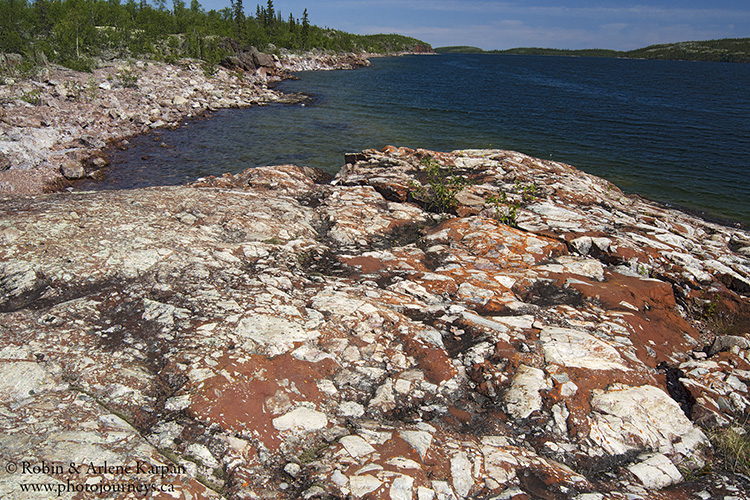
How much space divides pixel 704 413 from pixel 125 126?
30.4m

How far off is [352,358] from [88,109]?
28609 mm

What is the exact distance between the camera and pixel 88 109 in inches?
964

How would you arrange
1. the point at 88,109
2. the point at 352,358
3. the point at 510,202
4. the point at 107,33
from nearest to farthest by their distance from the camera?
the point at 352,358
the point at 510,202
the point at 88,109
the point at 107,33

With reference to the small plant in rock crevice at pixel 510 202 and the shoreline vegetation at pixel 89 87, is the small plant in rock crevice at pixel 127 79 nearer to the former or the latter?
the shoreline vegetation at pixel 89 87

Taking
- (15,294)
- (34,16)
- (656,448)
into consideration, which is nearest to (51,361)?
(15,294)

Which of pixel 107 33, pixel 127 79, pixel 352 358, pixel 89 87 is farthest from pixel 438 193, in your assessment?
pixel 107 33

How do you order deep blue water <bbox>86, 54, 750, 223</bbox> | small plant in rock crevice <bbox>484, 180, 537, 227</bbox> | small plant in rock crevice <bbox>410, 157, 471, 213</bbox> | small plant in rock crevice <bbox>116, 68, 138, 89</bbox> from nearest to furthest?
small plant in rock crevice <bbox>484, 180, 537, 227</bbox> → small plant in rock crevice <bbox>410, 157, 471, 213</bbox> → deep blue water <bbox>86, 54, 750, 223</bbox> → small plant in rock crevice <bbox>116, 68, 138, 89</bbox>

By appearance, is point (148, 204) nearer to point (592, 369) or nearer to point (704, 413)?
point (592, 369)

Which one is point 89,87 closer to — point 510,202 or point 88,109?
point 88,109

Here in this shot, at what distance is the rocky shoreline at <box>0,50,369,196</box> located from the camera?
17.0 m

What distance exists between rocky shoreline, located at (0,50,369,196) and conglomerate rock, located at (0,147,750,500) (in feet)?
34.5

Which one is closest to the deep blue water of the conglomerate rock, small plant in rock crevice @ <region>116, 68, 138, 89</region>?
small plant in rock crevice @ <region>116, 68, 138, 89</region>

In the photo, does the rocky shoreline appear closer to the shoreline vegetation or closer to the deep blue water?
the shoreline vegetation

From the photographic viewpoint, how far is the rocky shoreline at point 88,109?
668 inches
